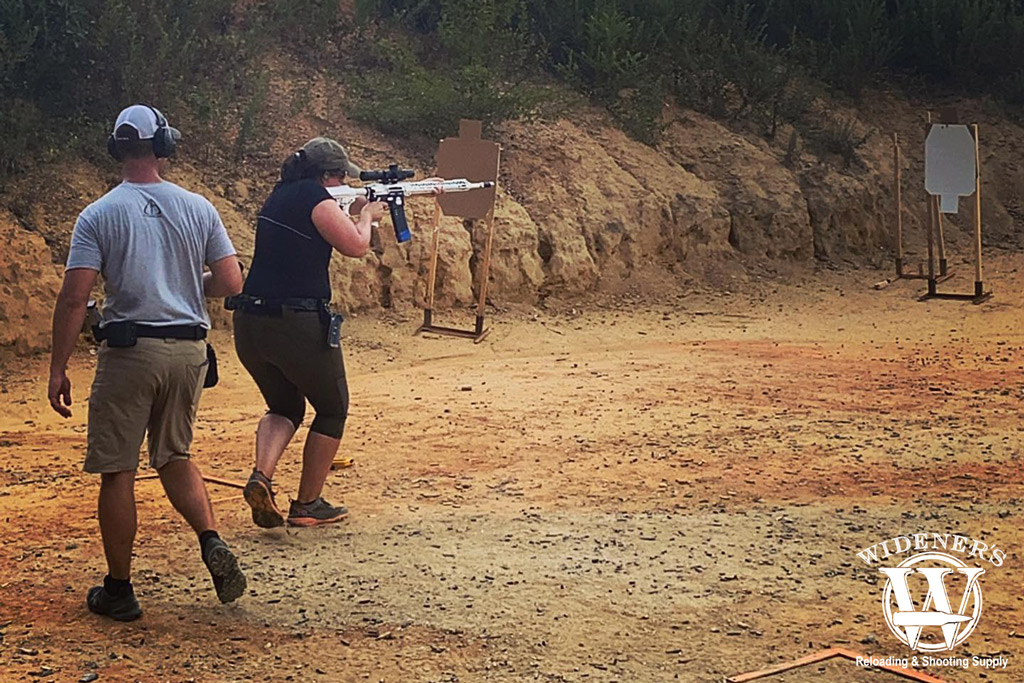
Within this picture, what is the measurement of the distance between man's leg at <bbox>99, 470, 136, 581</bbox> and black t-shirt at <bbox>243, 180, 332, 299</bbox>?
1274mm

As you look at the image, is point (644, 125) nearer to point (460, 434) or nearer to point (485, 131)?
point (485, 131)

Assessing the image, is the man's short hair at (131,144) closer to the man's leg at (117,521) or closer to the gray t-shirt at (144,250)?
the gray t-shirt at (144,250)

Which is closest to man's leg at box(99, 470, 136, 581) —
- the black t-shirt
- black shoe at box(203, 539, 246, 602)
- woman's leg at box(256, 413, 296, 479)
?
black shoe at box(203, 539, 246, 602)

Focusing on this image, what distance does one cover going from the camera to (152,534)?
19.1 ft

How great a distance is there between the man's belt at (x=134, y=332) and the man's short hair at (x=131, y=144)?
2.06 feet

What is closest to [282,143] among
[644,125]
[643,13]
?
[644,125]

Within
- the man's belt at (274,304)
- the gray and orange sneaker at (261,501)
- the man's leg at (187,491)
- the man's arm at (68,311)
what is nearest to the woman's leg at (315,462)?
the gray and orange sneaker at (261,501)

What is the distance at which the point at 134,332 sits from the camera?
4.62 m

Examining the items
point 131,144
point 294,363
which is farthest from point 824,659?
point 131,144

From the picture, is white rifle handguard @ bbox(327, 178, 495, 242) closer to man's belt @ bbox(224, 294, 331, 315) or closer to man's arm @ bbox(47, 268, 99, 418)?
man's belt @ bbox(224, 294, 331, 315)

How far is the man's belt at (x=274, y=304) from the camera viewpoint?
225 inches

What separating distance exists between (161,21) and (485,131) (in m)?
3.65

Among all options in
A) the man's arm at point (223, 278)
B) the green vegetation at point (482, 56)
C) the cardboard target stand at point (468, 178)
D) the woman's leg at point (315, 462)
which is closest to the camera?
the man's arm at point (223, 278)

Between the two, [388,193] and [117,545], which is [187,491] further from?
[388,193]
